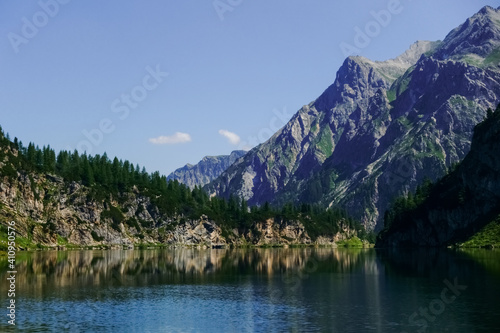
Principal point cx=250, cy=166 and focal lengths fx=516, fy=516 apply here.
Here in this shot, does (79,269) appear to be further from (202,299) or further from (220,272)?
(202,299)

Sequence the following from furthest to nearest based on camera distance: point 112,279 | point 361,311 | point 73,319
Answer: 1. point 112,279
2. point 361,311
3. point 73,319

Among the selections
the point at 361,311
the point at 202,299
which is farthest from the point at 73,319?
the point at 361,311

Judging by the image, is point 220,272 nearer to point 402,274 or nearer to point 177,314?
point 402,274

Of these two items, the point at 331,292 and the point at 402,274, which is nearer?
the point at 331,292

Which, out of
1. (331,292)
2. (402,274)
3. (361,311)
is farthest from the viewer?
(402,274)

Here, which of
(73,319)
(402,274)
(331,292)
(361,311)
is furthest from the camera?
(402,274)

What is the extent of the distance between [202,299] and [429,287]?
3782cm

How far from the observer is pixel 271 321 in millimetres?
58500

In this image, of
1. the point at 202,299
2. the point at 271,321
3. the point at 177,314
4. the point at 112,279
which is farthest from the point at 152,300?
the point at 112,279

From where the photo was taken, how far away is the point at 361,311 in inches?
2498

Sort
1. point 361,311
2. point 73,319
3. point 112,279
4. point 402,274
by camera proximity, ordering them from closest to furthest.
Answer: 1. point 73,319
2. point 361,311
3. point 112,279
4. point 402,274

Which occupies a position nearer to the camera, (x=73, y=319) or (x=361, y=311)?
(x=73, y=319)

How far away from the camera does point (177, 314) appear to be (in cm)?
6412

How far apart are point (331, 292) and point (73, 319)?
4075 cm
